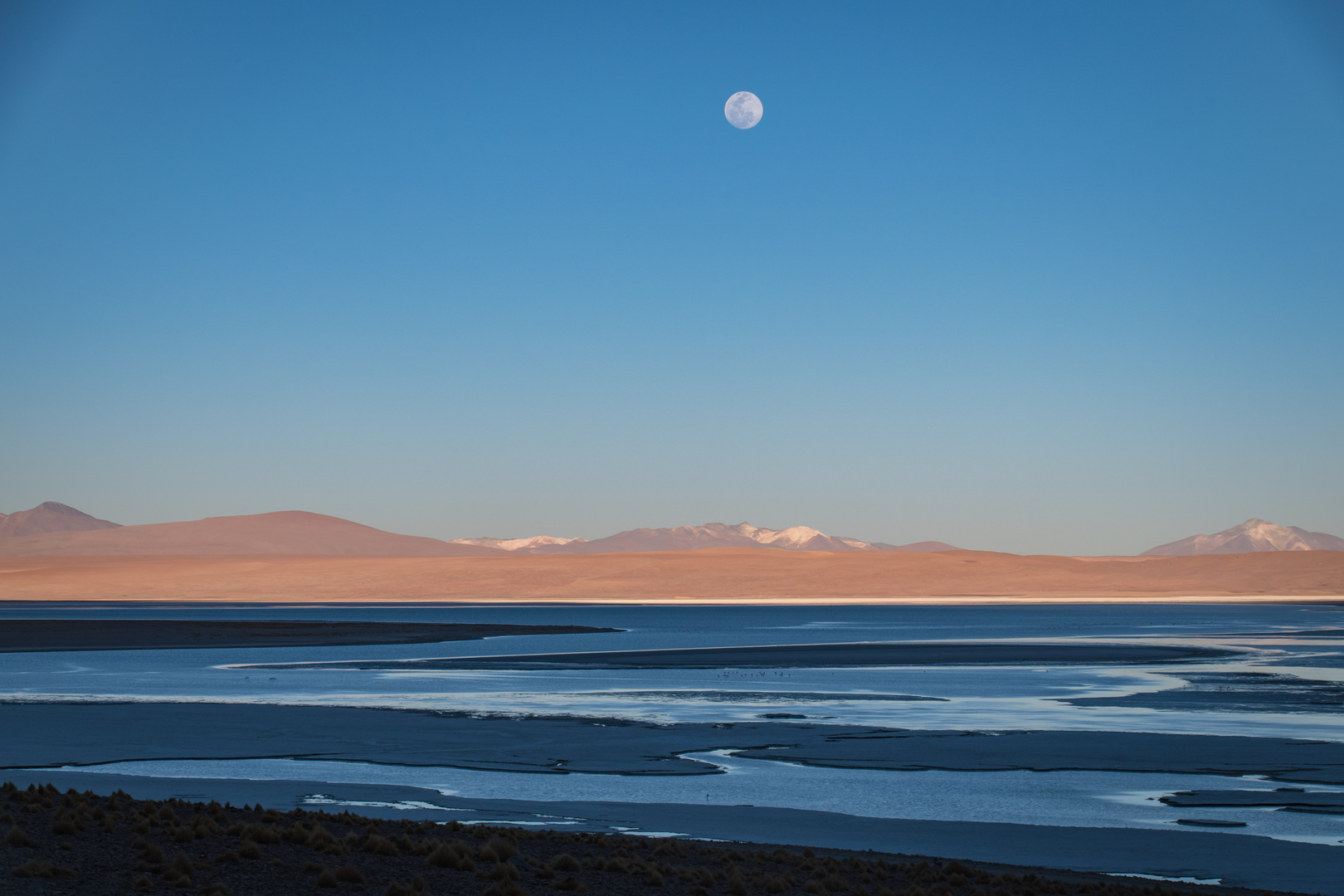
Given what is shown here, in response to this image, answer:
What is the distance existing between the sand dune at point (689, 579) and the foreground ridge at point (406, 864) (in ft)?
409

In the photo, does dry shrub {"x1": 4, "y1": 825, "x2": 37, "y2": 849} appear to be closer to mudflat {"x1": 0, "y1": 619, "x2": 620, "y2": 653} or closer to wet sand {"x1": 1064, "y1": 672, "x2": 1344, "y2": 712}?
wet sand {"x1": 1064, "y1": 672, "x2": 1344, "y2": 712}

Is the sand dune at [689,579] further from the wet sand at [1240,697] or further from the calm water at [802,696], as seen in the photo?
the wet sand at [1240,697]

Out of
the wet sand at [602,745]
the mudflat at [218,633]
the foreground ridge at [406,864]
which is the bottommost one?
the mudflat at [218,633]

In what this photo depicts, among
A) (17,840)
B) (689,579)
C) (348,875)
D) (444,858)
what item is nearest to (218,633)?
(17,840)

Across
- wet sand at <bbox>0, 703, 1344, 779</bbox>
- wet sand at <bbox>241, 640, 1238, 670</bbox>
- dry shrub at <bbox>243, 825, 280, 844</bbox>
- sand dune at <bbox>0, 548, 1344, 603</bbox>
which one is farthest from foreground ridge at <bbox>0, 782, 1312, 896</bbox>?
sand dune at <bbox>0, 548, 1344, 603</bbox>

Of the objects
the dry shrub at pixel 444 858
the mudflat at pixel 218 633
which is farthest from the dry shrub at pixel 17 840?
the mudflat at pixel 218 633

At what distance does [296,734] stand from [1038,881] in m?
15.6

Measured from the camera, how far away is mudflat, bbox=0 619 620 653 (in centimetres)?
5650

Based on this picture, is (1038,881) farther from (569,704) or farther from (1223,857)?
(569,704)

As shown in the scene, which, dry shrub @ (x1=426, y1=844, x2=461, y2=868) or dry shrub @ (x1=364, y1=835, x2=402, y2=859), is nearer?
dry shrub @ (x1=426, y1=844, x2=461, y2=868)

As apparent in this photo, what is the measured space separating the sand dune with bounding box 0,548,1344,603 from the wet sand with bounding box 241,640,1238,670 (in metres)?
85.7

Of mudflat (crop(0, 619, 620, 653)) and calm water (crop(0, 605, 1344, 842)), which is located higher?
calm water (crop(0, 605, 1344, 842))

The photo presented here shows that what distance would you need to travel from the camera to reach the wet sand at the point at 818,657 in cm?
4350

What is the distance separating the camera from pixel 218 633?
6494cm
